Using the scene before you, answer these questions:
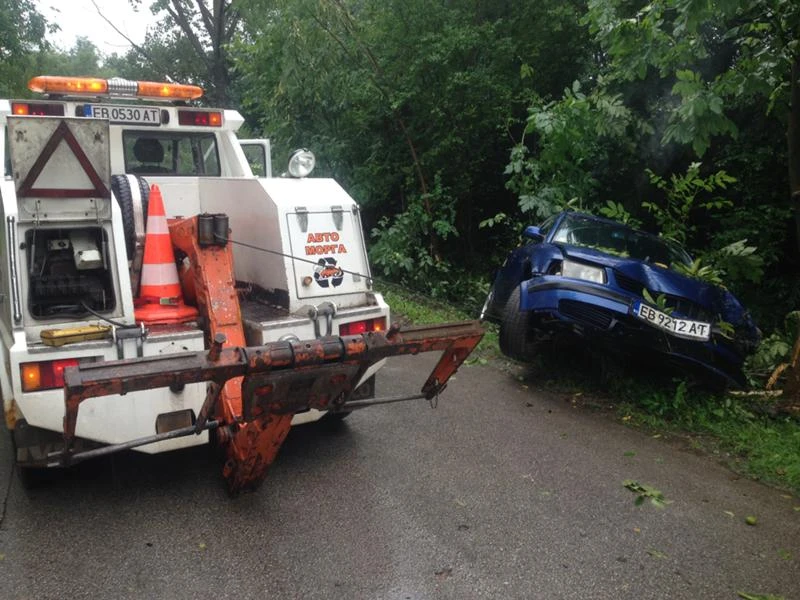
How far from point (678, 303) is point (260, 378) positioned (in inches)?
157

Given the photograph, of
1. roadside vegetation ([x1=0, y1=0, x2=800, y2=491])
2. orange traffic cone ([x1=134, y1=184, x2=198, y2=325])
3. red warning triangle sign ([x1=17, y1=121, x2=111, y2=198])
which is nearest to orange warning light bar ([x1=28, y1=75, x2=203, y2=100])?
orange traffic cone ([x1=134, y1=184, x2=198, y2=325])

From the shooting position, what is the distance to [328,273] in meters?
4.87

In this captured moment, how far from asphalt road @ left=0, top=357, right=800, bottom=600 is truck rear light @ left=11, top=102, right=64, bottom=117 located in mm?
2493

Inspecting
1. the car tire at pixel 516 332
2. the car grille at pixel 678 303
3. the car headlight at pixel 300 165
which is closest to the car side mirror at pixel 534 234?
the car tire at pixel 516 332

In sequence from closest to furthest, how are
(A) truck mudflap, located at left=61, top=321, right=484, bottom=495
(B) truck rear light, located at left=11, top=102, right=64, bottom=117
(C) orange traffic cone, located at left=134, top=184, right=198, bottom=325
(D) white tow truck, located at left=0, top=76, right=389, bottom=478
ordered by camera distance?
(A) truck mudflap, located at left=61, top=321, right=484, bottom=495
(D) white tow truck, located at left=0, top=76, right=389, bottom=478
(C) orange traffic cone, located at left=134, top=184, right=198, bottom=325
(B) truck rear light, located at left=11, top=102, right=64, bottom=117

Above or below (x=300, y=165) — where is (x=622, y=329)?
below

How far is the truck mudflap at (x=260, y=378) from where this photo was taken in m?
3.13

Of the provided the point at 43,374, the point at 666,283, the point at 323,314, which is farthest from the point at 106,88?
the point at 666,283

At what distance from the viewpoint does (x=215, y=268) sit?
14.3ft

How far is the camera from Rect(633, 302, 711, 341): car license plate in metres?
5.71

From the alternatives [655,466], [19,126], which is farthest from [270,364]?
[655,466]

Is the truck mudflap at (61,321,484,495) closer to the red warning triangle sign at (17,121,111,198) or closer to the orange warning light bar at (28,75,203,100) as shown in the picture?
the red warning triangle sign at (17,121,111,198)

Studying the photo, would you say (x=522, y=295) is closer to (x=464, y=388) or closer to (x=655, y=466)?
(x=464, y=388)

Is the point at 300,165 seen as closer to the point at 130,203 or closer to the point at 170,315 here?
the point at 130,203
